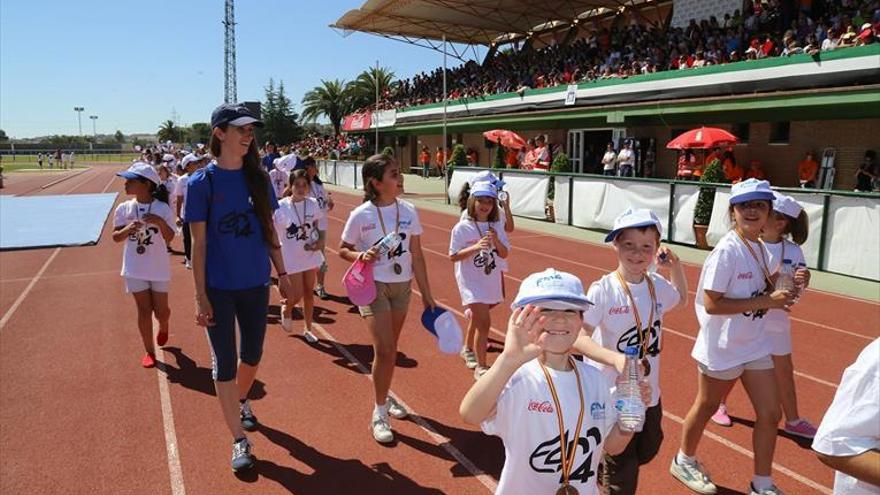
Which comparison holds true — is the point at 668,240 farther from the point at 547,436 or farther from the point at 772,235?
the point at 547,436

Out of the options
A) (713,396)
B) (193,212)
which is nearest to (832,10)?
(713,396)

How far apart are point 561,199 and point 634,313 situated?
14003mm

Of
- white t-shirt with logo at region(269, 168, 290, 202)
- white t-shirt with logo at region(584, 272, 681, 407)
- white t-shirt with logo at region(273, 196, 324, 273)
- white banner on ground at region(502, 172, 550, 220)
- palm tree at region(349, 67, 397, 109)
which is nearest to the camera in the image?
white t-shirt with logo at region(584, 272, 681, 407)

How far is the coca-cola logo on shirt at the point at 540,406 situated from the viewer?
85.4 inches

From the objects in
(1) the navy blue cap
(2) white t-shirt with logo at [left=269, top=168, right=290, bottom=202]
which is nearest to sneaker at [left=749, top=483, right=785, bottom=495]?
(1) the navy blue cap

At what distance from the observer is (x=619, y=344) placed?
3.07 m

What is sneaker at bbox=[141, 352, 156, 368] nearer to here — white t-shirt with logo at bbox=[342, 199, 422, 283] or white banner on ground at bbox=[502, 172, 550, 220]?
white t-shirt with logo at bbox=[342, 199, 422, 283]

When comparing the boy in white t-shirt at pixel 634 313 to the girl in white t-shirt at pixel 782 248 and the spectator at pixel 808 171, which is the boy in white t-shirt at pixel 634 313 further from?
the spectator at pixel 808 171

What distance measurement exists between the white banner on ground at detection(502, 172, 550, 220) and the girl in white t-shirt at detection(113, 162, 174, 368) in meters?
12.8

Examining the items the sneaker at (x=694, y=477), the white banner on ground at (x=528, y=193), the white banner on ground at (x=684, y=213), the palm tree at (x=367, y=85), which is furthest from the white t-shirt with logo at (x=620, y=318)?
the palm tree at (x=367, y=85)

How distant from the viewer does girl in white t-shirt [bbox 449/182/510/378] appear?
217 inches

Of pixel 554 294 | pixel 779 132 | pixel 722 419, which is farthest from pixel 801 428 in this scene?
pixel 779 132

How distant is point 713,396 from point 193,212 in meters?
3.56

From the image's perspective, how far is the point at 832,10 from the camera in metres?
18.2
